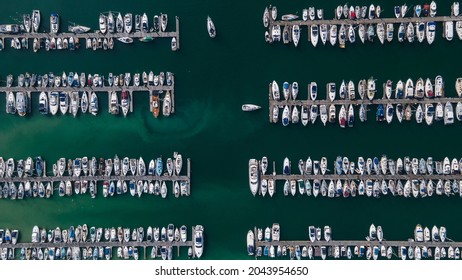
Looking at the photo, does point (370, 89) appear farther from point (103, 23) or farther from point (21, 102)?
point (21, 102)

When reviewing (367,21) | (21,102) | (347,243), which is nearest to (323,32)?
(367,21)

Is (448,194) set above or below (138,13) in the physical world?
below

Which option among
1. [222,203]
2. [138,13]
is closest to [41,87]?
[138,13]

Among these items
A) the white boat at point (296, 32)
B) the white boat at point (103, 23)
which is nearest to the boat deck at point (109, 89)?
the white boat at point (103, 23)

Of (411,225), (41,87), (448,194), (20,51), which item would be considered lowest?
(411,225)

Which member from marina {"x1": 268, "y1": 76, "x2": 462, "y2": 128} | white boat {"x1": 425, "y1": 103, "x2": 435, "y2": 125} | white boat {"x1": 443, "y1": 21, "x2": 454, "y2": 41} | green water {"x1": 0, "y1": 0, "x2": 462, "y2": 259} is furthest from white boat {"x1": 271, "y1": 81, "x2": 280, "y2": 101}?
white boat {"x1": 443, "y1": 21, "x2": 454, "y2": 41}

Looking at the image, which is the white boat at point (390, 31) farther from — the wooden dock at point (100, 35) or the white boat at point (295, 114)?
the wooden dock at point (100, 35)

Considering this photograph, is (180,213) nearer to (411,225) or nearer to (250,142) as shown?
(250,142)
